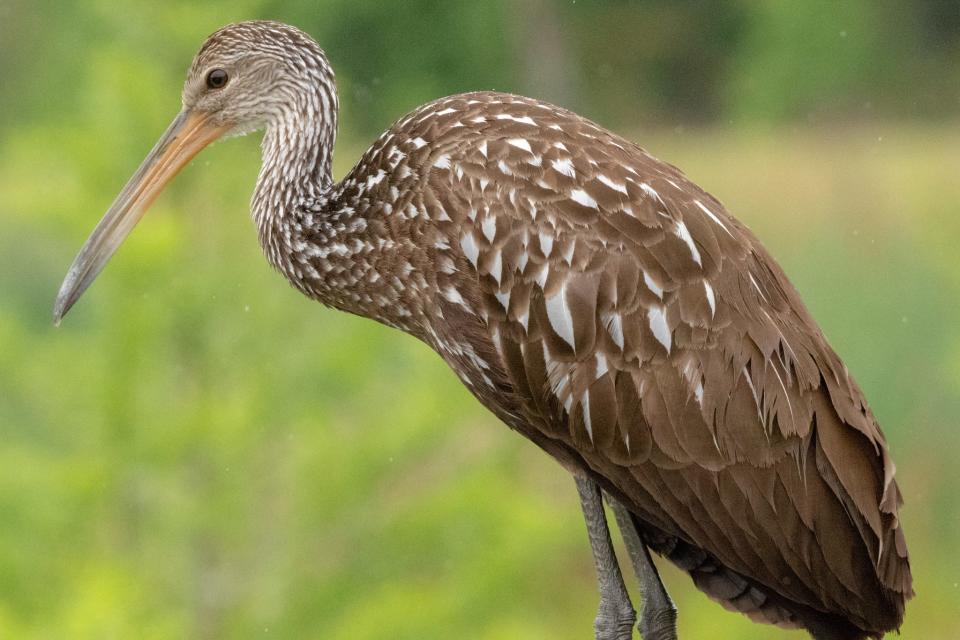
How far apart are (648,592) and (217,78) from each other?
6.00 feet

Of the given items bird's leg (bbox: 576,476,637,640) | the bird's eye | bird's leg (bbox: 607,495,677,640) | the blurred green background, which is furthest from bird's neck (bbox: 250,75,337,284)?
the blurred green background

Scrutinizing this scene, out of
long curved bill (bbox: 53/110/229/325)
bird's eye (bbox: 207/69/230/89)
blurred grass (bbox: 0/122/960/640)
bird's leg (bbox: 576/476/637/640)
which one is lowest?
blurred grass (bbox: 0/122/960/640)

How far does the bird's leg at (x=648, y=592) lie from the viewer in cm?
439

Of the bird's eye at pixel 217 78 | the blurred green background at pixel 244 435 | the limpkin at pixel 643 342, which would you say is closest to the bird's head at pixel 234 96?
the bird's eye at pixel 217 78

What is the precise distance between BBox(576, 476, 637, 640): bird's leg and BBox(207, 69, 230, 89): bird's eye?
1.45 metres

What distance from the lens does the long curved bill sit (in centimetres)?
438

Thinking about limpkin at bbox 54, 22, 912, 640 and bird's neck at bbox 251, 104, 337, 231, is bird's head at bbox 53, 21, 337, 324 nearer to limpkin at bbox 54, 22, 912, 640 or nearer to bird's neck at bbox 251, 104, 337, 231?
bird's neck at bbox 251, 104, 337, 231

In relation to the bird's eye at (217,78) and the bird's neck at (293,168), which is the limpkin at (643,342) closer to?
the bird's neck at (293,168)

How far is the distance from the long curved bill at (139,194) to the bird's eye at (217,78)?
9 centimetres

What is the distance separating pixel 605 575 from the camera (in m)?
4.36

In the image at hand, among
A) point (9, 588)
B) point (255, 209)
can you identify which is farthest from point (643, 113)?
point (255, 209)

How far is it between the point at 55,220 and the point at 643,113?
15149 millimetres

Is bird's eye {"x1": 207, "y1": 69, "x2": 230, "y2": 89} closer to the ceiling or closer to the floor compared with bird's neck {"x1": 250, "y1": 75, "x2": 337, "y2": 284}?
closer to the ceiling

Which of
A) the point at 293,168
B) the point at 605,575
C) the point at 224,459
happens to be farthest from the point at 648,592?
the point at 224,459
